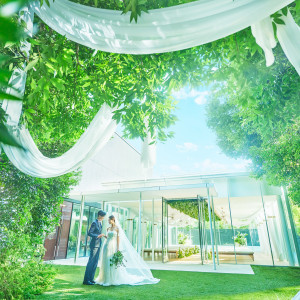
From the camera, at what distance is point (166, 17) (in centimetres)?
225

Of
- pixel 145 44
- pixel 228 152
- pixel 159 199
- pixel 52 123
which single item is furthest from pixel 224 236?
pixel 145 44

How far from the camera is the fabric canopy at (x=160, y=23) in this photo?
2.10m

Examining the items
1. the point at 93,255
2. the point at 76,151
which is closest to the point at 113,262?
the point at 93,255

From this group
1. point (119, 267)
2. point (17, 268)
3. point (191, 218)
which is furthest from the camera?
point (191, 218)

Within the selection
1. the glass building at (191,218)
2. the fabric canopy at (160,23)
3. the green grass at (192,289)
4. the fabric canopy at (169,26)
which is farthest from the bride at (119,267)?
the fabric canopy at (160,23)

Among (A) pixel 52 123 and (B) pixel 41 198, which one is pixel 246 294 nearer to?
(B) pixel 41 198

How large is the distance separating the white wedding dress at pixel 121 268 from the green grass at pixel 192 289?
0.33 meters

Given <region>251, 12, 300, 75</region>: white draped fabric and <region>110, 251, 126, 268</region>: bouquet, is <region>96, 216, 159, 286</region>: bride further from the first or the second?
<region>251, 12, 300, 75</region>: white draped fabric

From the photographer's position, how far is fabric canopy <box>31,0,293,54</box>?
2.10m

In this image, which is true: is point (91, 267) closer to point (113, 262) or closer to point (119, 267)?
point (113, 262)

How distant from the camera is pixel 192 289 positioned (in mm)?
5477

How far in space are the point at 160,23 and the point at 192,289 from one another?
5606mm

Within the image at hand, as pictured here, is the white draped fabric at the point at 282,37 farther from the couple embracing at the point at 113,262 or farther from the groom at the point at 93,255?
the couple embracing at the point at 113,262

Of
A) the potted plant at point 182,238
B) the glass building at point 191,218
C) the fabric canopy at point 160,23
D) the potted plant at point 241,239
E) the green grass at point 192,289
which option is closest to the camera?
the fabric canopy at point 160,23
